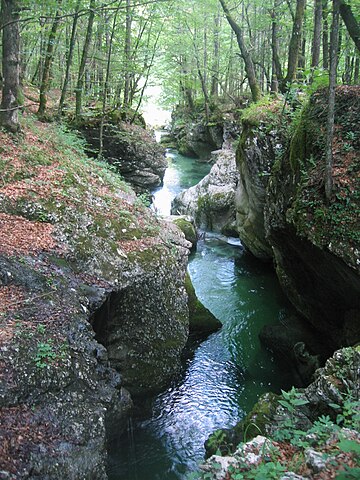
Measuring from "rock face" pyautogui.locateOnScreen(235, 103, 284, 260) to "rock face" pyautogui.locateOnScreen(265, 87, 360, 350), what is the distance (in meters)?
2.13

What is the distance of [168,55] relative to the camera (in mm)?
29062

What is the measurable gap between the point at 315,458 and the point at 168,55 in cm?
3003

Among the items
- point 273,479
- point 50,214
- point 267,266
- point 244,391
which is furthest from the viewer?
point 267,266

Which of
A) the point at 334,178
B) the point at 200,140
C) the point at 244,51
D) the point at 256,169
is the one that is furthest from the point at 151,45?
the point at 334,178

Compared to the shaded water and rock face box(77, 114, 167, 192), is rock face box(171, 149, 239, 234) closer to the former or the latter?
the shaded water

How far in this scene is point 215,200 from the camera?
1964cm

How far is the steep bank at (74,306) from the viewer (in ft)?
16.4

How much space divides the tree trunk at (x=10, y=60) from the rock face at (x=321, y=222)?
6.85 meters

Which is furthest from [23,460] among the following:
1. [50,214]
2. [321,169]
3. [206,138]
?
[206,138]

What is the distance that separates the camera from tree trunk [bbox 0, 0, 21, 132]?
907 centimetres

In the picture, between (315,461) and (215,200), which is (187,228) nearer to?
(215,200)

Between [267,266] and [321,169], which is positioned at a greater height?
[321,169]

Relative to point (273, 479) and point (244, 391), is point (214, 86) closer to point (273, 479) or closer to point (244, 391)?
point (244, 391)

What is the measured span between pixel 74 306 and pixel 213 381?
186 inches
